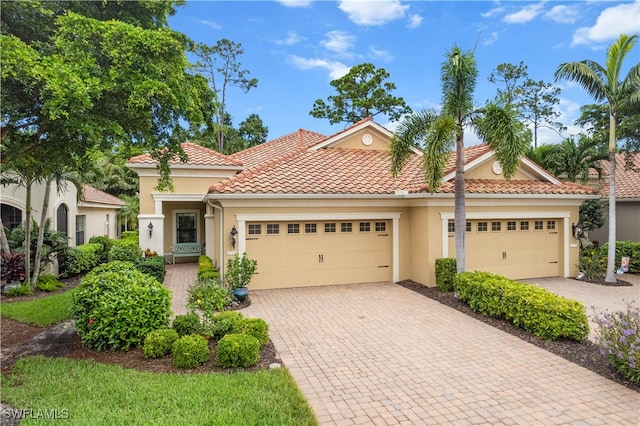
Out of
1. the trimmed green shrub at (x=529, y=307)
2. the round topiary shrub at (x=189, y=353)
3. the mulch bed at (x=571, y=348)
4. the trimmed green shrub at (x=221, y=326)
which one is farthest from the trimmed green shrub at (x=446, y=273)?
the round topiary shrub at (x=189, y=353)

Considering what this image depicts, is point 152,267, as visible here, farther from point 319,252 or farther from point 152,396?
point 152,396

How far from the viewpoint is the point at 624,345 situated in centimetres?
574

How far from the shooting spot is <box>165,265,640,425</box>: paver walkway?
4.79 metres

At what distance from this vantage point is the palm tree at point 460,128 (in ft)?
31.7

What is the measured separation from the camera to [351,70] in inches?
1288

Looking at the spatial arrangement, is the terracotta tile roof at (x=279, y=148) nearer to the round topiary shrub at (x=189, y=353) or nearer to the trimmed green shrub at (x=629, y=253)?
the trimmed green shrub at (x=629, y=253)

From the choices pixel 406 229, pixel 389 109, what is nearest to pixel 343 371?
pixel 406 229

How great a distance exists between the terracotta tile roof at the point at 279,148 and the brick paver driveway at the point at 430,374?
11.9 metres

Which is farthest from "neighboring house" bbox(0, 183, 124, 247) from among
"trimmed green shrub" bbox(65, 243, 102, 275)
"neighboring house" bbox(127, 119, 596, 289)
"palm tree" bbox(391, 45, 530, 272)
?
"palm tree" bbox(391, 45, 530, 272)

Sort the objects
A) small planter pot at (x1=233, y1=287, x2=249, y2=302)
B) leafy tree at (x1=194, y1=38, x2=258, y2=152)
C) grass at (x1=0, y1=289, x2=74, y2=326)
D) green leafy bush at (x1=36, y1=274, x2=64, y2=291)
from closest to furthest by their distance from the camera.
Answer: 1. grass at (x1=0, y1=289, x2=74, y2=326)
2. small planter pot at (x1=233, y1=287, x2=249, y2=302)
3. green leafy bush at (x1=36, y1=274, x2=64, y2=291)
4. leafy tree at (x1=194, y1=38, x2=258, y2=152)

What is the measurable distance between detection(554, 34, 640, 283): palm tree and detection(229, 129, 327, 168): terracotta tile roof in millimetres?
11039

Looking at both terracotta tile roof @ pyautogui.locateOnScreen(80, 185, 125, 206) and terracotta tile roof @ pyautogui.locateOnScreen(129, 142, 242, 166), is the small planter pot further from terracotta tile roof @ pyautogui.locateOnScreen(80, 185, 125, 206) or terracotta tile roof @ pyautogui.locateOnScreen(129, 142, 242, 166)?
terracotta tile roof @ pyautogui.locateOnScreen(80, 185, 125, 206)

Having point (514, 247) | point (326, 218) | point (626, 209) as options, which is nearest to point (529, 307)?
point (514, 247)

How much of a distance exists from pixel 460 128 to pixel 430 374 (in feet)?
23.2
